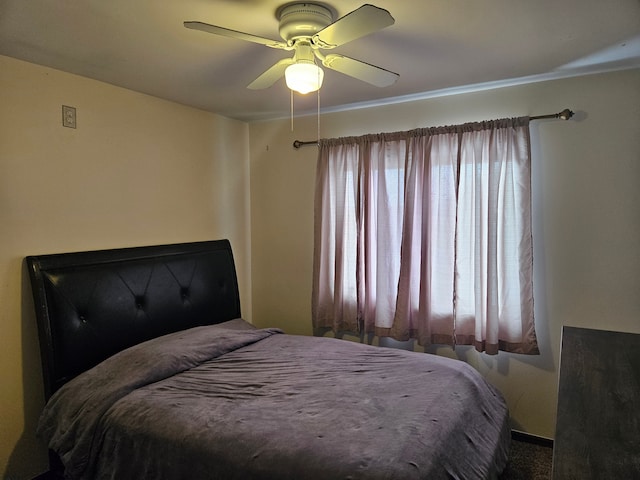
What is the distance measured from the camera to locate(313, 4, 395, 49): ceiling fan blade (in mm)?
1359

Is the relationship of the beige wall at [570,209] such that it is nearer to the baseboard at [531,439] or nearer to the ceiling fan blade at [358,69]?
the baseboard at [531,439]

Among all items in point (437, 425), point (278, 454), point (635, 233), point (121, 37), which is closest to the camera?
point (278, 454)

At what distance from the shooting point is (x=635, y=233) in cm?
239

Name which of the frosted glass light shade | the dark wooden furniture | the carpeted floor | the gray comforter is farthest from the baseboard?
the frosted glass light shade

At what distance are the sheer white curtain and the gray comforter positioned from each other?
1.70 feet

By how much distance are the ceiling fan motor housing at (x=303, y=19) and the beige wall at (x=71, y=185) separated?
4.82ft

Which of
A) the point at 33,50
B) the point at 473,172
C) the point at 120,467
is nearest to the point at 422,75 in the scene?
the point at 473,172

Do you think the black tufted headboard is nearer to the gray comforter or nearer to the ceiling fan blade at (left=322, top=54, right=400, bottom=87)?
the gray comforter

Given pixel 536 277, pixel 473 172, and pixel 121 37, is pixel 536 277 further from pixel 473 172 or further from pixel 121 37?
pixel 121 37

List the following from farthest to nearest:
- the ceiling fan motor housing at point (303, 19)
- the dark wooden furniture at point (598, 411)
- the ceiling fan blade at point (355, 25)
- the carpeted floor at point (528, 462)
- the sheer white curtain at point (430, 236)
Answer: the sheer white curtain at point (430, 236) < the carpeted floor at point (528, 462) < the ceiling fan motor housing at point (303, 19) < the ceiling fan blade at point (355, 25) < the dark wooden furniture at point (598, 411)

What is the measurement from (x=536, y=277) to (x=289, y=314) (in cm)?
193

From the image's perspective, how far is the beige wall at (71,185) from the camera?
217 cm

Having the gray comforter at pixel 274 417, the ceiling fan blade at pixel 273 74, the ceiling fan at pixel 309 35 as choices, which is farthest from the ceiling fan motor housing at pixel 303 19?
the gray comforter at pixel 274 417

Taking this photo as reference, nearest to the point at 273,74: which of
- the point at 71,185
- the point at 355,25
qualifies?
the point at 355,25
